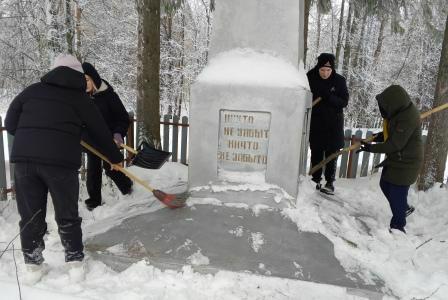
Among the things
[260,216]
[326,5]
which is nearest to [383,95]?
[260,216]

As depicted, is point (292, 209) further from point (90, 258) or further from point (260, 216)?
point (90, 258)

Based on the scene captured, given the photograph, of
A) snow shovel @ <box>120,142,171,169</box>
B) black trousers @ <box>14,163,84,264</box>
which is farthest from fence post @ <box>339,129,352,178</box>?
black trousers @ <box>14,163,84,264</box>

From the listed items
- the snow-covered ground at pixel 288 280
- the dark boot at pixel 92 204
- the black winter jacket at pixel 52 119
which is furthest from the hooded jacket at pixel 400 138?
the dark boot at pixel 92 204

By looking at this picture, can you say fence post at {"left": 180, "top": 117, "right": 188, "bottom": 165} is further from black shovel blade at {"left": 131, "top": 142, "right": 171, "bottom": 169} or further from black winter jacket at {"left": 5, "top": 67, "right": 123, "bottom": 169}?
black winter jacket at {"left": 5, "top": 67, "right": 123, "bottom": 169}

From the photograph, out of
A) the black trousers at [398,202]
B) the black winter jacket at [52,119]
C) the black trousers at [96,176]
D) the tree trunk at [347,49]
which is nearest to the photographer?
the black winter jacket at [52,119]

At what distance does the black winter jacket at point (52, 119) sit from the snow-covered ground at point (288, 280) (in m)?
0.86

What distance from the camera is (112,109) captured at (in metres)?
4.24

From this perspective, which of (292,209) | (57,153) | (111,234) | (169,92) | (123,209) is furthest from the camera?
(169,92)

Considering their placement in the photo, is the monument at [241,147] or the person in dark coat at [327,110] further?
the person in dark coat at [327,110]

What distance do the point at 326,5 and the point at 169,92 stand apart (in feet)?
32.9

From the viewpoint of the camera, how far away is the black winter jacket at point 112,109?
418cm

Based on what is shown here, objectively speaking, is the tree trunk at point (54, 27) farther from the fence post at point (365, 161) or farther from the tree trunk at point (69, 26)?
the fence post at point (365, 161)

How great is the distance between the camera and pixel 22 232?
2691 mm

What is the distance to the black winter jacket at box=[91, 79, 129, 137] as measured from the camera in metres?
4.18
